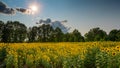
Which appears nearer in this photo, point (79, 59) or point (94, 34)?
point (79, 59)

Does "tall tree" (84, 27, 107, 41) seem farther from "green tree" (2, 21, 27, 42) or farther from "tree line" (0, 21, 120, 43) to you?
"green tree" (2, 21, 27, 42)

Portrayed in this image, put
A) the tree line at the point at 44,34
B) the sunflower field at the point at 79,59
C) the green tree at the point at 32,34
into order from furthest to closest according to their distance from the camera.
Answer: the green tree at the point at 32,34 < the tree line at the point at 44,34 < the sunflower field at the point at 79,59

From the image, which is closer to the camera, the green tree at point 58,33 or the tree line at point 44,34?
the tree line at point 44,34

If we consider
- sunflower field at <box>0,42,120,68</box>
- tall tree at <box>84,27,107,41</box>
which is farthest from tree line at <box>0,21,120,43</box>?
sunflower field at <box>0,42,120,68</box>

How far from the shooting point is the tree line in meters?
70.5

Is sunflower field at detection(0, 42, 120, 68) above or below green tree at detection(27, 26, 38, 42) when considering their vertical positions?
below

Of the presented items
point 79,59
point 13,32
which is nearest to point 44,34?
point 13,32

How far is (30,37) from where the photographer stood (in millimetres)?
81125

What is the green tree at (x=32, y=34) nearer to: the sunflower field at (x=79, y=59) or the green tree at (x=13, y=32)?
the green tree at (x=13, y=32)

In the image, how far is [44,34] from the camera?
285ft

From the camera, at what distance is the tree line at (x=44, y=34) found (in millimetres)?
70500

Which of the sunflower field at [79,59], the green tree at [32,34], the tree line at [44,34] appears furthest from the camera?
the green tree at [32,34]

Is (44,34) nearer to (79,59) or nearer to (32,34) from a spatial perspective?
(32,34)

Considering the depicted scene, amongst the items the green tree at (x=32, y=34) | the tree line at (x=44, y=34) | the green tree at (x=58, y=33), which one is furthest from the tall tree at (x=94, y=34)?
the green tree at (x=32, y=34)
